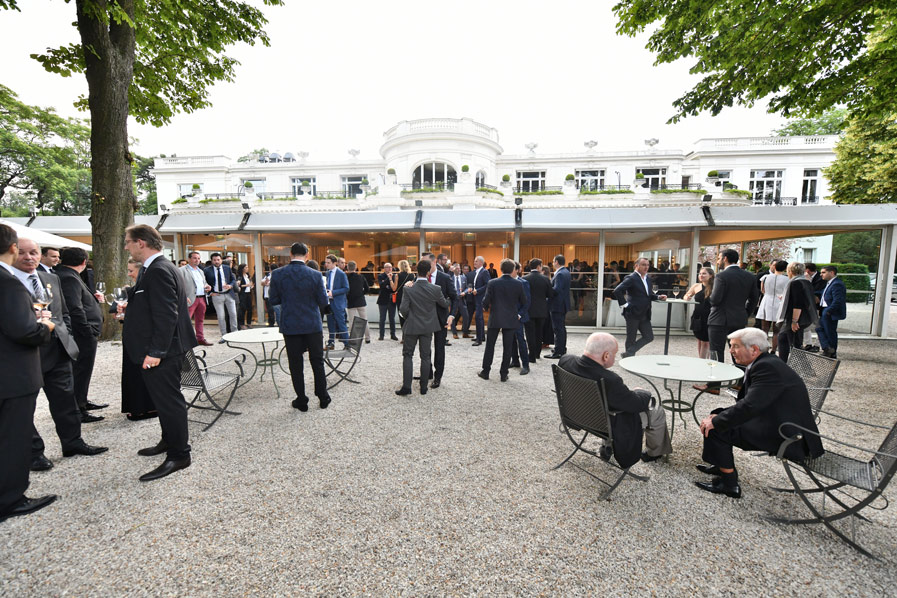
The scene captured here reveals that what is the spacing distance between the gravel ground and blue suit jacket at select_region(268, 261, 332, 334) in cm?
109

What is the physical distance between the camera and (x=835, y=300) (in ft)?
23.1

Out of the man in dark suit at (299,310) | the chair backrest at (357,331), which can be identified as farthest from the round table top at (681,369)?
the chair backrest at (357,331)

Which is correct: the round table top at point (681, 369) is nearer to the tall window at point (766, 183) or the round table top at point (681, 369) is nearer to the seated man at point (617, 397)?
the seated man at point (617, 397)

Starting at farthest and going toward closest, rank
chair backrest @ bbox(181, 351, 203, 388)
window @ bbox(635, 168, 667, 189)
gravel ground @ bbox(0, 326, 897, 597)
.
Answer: window @ bbox(635, 168, 667, 189) → chair backrest @ bbox(181, 351, 203, 388) → gravel ground @ bbox(0, 326, 897, 597)

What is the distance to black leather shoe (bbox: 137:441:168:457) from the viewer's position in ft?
10.8

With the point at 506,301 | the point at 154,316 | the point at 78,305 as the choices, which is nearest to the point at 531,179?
the point at 506,301

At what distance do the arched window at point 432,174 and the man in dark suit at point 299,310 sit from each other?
23.0 metres

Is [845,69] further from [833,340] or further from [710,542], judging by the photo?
[710,542]

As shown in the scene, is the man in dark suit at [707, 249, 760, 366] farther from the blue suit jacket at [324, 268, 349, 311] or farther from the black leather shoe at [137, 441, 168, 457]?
the black leather shoe at [137, 441, 168, 457]

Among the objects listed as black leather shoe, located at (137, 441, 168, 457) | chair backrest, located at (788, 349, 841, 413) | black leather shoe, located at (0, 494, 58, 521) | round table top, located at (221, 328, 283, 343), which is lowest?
black leather shoe, located at (137, 441, 168, 457)

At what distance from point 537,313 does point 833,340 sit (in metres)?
5.91

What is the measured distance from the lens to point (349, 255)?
1077 centimetres

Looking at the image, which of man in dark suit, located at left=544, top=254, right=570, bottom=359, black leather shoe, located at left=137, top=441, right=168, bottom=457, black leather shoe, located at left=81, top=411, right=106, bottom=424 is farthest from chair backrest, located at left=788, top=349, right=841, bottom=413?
black leather shoe, located at left=81, top=411, right=106, bottom=424

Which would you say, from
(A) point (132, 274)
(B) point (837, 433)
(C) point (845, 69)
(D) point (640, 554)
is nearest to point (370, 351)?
(A) point (132, 274)
